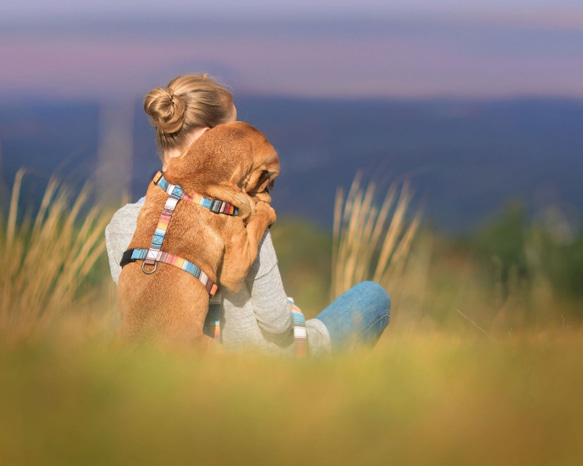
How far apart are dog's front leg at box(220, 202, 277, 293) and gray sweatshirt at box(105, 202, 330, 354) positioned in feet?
0.22

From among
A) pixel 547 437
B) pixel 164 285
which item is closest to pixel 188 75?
pixel 164 285

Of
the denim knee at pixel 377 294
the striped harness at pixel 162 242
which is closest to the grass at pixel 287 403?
the striped harness at pixel 162 242

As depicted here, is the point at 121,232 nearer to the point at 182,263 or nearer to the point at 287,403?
the point at 182,263

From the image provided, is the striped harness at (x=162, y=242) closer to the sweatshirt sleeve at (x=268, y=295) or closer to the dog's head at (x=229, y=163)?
the dog's head at (x=229, y=163)

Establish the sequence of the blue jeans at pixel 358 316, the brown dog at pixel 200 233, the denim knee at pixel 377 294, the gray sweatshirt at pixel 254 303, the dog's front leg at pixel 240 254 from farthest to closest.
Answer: the denim knee at pixel 377 294
the blue jeans at pixel 358 316
the gray sweatshirt at pixel 254 303
the dog's front leg at pixel 240 254
the brown dog at pixel 200 233

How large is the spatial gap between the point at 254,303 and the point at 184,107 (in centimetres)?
107

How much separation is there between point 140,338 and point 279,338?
2.25 feet

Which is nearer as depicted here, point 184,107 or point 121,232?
point 121,232

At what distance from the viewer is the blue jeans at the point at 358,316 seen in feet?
12.2

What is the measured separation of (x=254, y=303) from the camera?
128 inches

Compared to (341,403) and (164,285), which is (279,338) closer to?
(164,285)

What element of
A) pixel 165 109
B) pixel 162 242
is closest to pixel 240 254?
pixel 162 242

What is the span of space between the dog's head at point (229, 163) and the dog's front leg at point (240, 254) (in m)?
0.20

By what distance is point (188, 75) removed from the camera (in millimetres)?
3779
